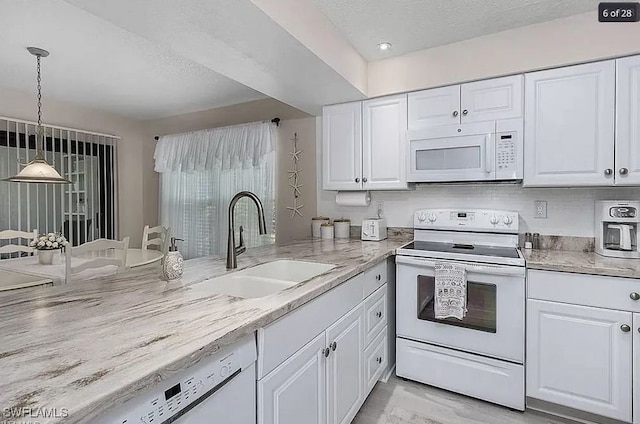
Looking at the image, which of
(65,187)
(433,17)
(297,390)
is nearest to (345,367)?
(297,390)

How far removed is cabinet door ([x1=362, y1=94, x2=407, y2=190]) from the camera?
2.59 metres

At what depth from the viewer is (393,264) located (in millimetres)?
2461

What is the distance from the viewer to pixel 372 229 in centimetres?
280

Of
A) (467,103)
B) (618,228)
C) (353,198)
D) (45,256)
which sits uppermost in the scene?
(467,103)

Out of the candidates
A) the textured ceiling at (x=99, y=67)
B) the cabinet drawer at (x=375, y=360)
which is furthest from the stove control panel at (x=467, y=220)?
the textured ceiling at (x=99, y=67)

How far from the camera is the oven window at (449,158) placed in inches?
90.6

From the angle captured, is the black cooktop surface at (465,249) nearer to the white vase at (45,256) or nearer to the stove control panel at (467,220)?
the stove control panel at (467,220)

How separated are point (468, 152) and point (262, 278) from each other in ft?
5.43

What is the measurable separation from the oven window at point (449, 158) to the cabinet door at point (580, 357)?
98 cm

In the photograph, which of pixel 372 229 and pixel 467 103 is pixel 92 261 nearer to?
pixel 372 229

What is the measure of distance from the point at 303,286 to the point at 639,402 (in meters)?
1.90

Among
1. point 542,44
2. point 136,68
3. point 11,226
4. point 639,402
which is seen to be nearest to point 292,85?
point 136,68

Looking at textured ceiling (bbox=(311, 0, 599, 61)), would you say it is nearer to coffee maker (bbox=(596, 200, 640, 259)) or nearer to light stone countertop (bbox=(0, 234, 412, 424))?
coffee maker (bbox=(596, 200, 640, 259))

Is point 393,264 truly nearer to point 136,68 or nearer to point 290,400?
point 290,400
